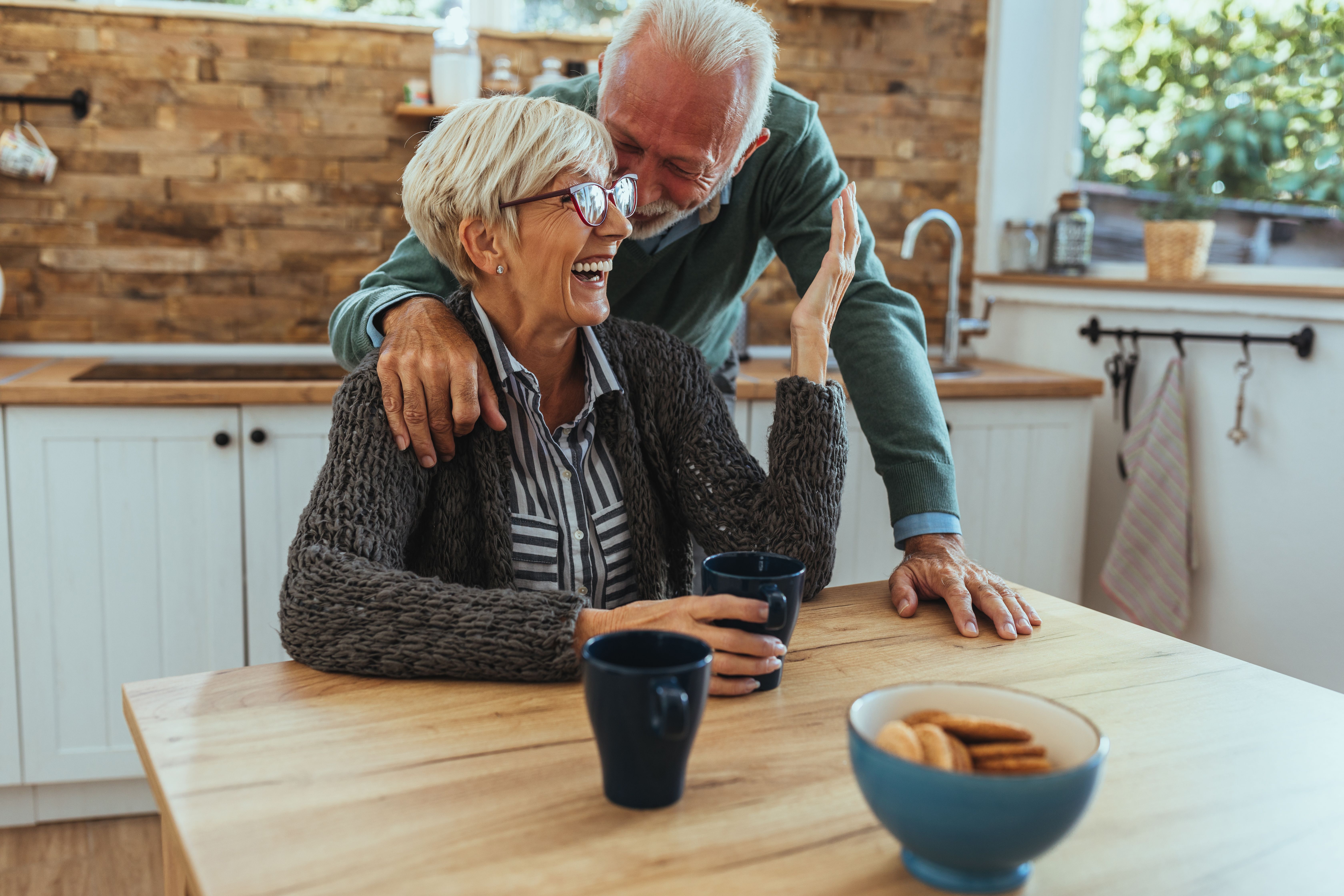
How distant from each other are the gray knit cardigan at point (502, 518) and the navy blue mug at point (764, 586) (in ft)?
0.47

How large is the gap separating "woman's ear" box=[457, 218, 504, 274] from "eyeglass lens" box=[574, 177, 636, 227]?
12cm

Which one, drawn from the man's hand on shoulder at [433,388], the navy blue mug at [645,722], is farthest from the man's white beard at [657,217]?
the navy blue mug at [645,722]

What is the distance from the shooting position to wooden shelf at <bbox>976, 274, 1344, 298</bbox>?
237 cm

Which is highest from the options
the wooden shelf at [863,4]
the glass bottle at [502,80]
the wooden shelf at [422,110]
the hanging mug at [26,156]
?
the wooden shelf at [863,4]

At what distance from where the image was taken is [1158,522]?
2721 millimetres

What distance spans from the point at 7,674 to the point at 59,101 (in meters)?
1.40

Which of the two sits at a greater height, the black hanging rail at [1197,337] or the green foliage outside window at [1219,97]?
the green foliage outside window at [1219,97]

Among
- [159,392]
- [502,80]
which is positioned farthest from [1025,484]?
[159,392]

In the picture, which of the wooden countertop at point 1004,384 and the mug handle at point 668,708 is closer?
the mug handle at point 668,708

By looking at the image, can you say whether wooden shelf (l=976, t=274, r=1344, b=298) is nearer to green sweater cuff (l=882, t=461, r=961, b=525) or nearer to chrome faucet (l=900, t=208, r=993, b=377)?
chrome faucet (l=900, t=208, r=993, b=377)

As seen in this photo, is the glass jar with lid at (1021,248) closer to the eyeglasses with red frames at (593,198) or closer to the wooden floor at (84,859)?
the eyeglasses with red frames at (593,198)

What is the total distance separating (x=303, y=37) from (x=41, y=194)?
77 cm

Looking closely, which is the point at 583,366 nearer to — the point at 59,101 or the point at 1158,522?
the point at 1158,522

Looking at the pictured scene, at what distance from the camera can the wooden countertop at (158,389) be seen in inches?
90.0
